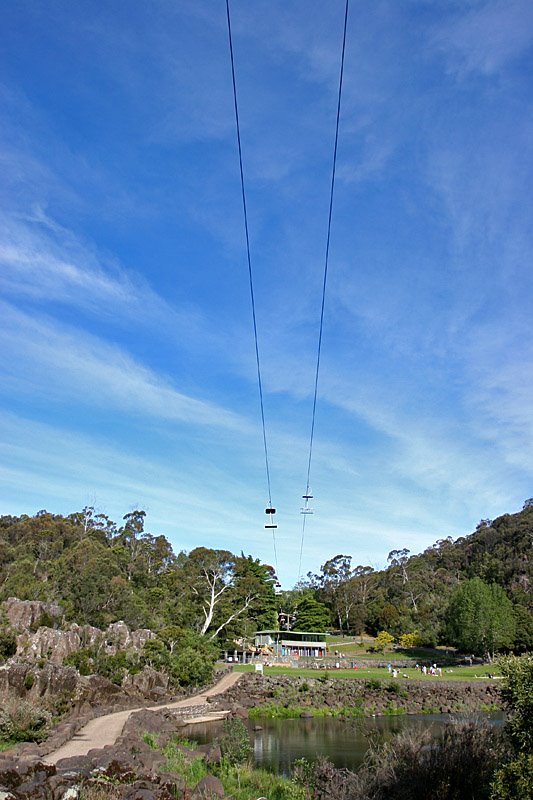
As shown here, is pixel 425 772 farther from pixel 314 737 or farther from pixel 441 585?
pixel 441 585

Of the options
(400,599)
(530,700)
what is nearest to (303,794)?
(530,700)

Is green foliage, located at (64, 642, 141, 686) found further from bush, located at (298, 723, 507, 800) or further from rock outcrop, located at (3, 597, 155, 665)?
bush, located at (298, 723, 507, 800)

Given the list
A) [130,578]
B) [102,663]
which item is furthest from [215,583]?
[102,663]

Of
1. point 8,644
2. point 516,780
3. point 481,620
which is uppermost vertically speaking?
point 481,620

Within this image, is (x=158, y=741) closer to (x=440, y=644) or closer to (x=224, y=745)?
(x=224, y=745)

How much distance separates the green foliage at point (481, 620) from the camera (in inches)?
2363

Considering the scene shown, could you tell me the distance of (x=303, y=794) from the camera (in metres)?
12.7

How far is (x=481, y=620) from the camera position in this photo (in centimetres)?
6006

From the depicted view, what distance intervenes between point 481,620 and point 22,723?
52.5 metres

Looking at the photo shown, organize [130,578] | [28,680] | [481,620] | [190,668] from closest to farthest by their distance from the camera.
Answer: [28,680] < [190,668] < [481,620] < [130,578]

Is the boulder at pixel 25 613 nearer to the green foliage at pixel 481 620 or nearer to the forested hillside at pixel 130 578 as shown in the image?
the forested hillside at pixel 130 578

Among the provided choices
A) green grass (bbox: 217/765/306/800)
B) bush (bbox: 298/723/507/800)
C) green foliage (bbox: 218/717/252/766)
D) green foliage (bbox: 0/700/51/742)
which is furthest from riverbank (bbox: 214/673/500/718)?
bush (bbox: 298/723/507/800)

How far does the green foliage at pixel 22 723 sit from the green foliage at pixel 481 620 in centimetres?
5150

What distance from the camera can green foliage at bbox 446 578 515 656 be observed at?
60.0 metres
